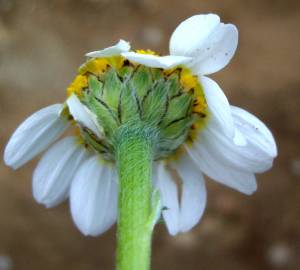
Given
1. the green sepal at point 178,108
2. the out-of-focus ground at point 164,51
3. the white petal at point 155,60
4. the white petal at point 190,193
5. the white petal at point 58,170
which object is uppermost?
the white petal at point 155,60

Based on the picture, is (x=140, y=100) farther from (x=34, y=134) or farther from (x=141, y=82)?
(x=34, y=134)

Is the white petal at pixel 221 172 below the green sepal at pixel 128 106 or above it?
below

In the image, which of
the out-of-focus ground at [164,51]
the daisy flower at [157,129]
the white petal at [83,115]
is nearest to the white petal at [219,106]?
the daisy flower at [157,129]

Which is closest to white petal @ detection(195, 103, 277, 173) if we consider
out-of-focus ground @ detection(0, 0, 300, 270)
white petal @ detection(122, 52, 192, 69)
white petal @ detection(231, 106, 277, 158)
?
white petal @ detection(231, 106, 277, 158)

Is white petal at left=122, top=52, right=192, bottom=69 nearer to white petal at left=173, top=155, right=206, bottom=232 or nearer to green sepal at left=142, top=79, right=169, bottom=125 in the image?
green sepal at left=142, top=79, right=169, bottom=125

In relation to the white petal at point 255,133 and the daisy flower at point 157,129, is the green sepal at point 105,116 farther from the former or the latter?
the white petal at point 255,133
